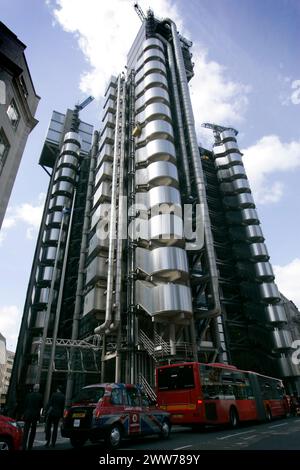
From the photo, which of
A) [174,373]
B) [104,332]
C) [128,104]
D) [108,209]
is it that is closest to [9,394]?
[104,332]

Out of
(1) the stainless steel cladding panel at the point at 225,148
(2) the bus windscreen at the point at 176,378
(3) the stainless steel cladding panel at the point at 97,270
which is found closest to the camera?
(2) the bus windscreen at the point at 176,378

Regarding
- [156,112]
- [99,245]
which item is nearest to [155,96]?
[156,112]

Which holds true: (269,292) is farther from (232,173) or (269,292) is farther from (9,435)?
(9,435)

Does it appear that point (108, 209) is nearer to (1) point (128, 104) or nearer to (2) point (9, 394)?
(1) point (128, 104)

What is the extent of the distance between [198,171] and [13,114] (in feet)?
83.0

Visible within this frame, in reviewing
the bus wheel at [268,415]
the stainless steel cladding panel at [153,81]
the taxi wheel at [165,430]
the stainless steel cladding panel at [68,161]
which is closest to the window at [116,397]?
the taxi wheel at [165,430]

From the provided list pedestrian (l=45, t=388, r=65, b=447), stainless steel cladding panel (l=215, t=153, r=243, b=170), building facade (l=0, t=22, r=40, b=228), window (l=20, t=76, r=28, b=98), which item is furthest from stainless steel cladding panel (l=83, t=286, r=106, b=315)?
stainless steel cladding panel (l=215, t=153, r=243, b=170)

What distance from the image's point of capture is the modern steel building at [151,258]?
30.2 m

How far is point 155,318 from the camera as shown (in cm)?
2886

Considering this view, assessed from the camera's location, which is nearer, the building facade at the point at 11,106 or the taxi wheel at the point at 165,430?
the taxi wheel at the point at 165,430

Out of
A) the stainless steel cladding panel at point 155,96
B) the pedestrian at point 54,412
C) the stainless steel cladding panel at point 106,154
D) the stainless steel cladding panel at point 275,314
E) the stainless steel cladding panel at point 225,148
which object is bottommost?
the pedestrian at point 54,412

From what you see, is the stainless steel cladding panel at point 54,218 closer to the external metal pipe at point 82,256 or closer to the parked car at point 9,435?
the external metal pipe at point 82,256

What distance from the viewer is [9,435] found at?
7516 mm

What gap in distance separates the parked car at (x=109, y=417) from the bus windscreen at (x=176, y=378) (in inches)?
116
